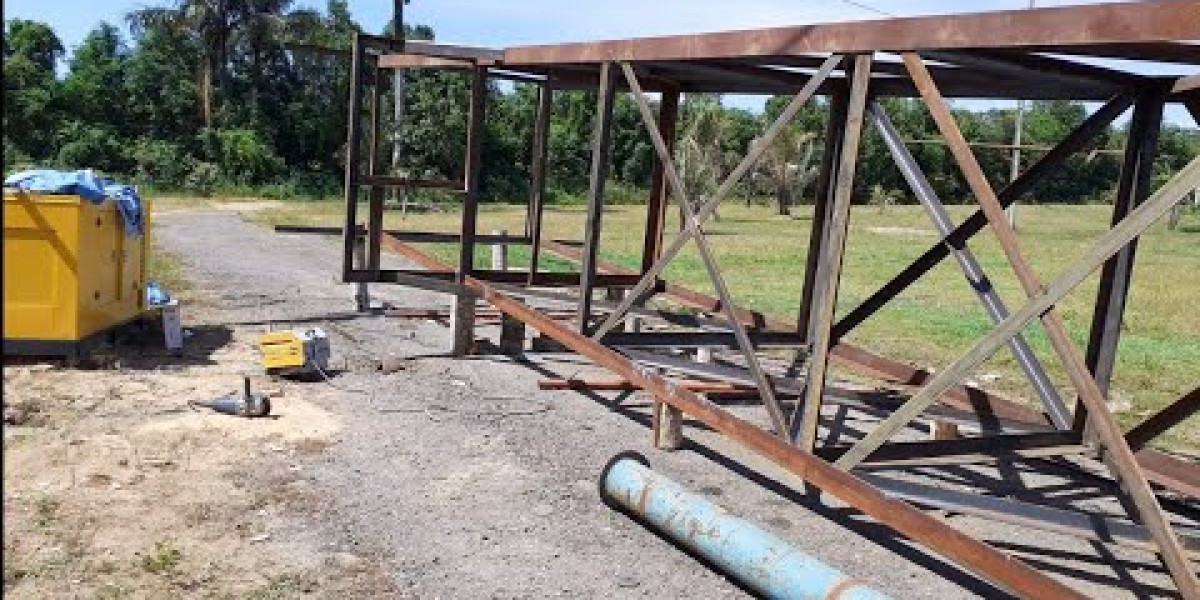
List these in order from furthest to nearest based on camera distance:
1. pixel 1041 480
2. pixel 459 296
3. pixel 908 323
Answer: pixel 908 323, pixel 459 296, pixel 1041 480

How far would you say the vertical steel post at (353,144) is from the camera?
27.0 feet

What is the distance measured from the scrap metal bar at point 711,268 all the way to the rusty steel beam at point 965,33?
398 mm

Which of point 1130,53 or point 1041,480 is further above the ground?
point 1130,53

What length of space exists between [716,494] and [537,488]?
3.47 feet

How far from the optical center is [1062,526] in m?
4.86

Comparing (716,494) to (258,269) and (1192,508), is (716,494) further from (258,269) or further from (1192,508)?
(258,269)

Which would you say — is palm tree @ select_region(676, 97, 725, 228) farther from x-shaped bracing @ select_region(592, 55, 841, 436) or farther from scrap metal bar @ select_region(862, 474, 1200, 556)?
scrap metal bar @ select_region(862, 474, 1200, 556)

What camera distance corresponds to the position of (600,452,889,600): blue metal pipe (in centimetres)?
445

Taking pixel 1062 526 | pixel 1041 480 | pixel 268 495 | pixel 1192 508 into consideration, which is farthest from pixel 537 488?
pixel 1192 508

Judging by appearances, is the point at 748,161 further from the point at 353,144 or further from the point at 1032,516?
the point at 353,144

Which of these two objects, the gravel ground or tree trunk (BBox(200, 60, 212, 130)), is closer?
the gravel ground

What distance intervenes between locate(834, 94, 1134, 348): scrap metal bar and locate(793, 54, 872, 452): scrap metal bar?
27.8 inches

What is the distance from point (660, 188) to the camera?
29.4ft

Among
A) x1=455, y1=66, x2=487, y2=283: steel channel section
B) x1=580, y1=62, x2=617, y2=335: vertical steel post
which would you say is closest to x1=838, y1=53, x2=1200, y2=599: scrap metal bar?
x1=580, y1=62, x2=617, y2=335: vertical steel post
